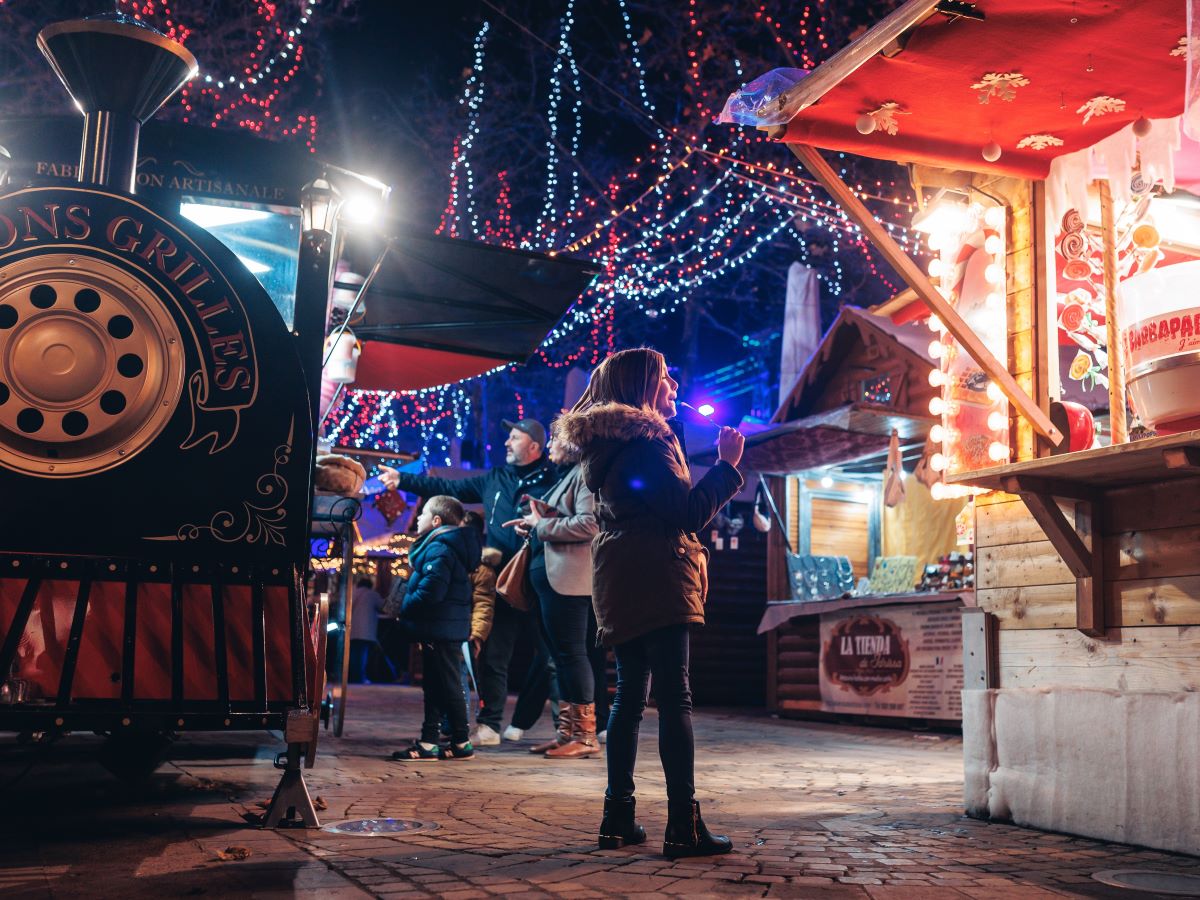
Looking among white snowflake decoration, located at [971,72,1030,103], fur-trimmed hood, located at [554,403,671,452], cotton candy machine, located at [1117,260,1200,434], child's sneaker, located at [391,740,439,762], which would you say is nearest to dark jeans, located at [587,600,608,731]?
child's sneaker, located at [391,740,439,762]

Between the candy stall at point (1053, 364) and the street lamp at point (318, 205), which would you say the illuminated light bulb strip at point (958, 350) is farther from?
the street lamp at point (318, 205)

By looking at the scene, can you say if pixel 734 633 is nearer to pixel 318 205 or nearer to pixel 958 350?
pixel 958 350

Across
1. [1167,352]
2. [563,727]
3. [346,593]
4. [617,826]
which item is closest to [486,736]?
[563,727]

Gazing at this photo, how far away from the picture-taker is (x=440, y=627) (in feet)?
23.1

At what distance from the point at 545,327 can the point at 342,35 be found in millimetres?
13399

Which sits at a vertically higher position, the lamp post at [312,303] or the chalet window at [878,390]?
the chalet window at [878,390]

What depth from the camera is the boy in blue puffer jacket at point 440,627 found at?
701 cm

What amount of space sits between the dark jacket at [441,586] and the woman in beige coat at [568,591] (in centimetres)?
44

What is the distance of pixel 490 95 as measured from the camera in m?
22.1

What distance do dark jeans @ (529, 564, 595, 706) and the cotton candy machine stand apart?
149 inches

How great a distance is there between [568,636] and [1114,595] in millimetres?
3570

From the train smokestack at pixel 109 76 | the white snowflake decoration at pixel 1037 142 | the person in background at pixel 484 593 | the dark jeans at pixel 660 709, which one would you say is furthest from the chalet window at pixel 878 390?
the train smokestack at pixel 109 76

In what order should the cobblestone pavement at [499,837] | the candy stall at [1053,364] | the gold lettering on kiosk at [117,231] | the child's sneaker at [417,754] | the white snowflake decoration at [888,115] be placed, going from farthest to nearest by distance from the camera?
the child's sneaker at [417,754]
the white snowflake decoration at [888,115]
the candy stall at [1053,364]
the gold lettering on kiosk at [117,231]
the cobblestone pavement at [499,837]

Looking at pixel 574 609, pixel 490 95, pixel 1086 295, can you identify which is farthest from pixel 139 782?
pixel 490 95
